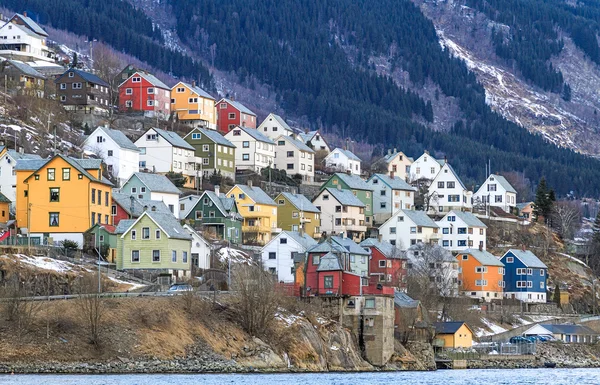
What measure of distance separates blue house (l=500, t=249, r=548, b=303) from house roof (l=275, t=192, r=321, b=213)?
66.8 ft

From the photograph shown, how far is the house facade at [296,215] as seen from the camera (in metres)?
146

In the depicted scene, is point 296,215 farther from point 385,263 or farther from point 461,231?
point 461,231

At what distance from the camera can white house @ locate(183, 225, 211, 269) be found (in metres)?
118

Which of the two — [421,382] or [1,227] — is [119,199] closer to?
[1,227]

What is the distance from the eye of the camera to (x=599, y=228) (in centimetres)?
17338

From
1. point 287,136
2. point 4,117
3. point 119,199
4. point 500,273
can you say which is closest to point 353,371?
point 119,199

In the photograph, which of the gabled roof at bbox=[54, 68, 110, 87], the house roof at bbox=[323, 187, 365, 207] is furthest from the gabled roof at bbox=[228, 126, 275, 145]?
the gabled roof at bbox=[54, 68, 110, 87]

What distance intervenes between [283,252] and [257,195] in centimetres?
1646

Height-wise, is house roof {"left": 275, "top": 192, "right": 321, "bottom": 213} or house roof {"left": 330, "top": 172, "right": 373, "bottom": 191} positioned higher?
house roof {"left": 330, "top": 172, "right": 373, "bottom": 191}

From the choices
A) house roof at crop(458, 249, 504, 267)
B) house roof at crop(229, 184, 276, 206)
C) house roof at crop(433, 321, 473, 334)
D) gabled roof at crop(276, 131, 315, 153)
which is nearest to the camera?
house roof at crop(433, 321, 473, 334)

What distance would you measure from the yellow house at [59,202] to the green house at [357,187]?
47.4 m

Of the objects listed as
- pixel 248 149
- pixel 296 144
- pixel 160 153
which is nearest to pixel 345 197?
pixel 248 149

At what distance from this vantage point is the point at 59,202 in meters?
115

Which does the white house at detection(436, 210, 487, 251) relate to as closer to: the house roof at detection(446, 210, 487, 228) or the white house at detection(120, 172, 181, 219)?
the house roof at detection(446, 210, 487, 228)
